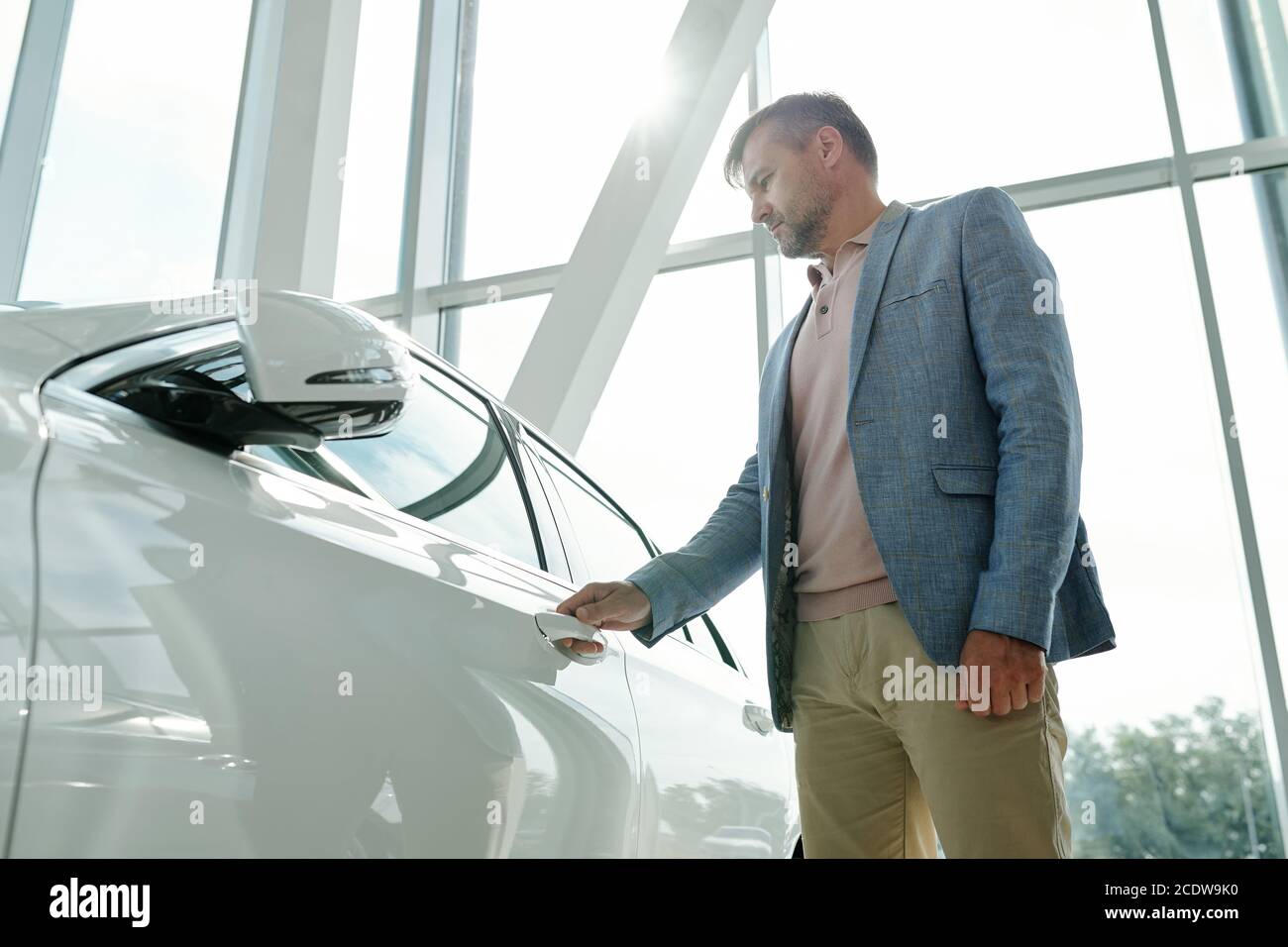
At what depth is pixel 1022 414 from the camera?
42.2 inches

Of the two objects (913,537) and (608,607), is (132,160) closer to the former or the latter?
(608,607)

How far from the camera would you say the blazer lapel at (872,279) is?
120 cm

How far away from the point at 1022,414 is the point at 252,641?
2.65ft

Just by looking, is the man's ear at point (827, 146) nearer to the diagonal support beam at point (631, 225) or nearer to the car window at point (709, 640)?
the car window at point (709, 640)

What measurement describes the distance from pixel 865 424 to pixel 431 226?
426cm

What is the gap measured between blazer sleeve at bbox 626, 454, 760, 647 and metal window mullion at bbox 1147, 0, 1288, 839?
260 centimetres

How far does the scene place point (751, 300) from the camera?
4148mm

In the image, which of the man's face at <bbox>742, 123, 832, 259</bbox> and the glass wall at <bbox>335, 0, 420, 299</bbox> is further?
the glass wall at <bbox>335, 0, 420, 299</bbox>

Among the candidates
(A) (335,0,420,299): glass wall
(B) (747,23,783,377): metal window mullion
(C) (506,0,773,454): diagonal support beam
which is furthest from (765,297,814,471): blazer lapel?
(A) (335,0,420,299): glass wall

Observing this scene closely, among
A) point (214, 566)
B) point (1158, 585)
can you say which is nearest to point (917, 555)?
point (214, 566)

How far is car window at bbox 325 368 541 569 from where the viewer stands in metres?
1.05

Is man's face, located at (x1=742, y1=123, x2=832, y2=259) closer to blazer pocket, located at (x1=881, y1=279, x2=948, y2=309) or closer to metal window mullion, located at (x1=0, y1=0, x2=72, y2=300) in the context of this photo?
blazer pocket, located at (x1=881, y1=279, x2=948, y2=309)

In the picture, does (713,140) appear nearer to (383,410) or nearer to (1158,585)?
(1158,585)
